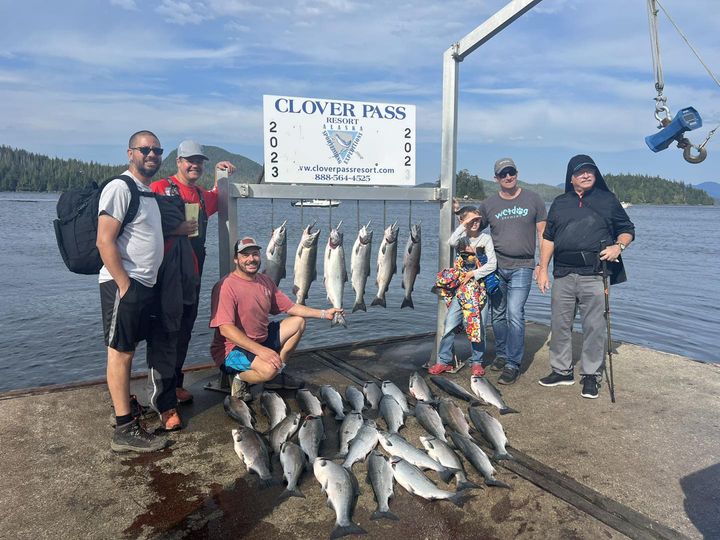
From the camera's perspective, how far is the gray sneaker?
5.32m

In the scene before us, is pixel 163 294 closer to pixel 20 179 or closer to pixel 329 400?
pixel 329 400

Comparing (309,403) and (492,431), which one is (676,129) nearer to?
(492,431)

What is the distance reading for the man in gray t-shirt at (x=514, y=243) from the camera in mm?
6246

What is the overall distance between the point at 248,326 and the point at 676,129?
200 inches

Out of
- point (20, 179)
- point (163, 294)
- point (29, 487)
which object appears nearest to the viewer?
point (29, 487)

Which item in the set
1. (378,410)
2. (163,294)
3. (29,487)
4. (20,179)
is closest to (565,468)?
(378,410)

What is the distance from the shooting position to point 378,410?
17.4 ft

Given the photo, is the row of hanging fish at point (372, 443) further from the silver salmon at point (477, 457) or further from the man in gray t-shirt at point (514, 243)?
the man in gray t-shirt at point (514, 243)

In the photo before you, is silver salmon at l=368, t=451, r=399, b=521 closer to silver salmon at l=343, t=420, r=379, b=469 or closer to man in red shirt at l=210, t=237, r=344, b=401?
silver salmon at l=343, t=420, r=379, b=469

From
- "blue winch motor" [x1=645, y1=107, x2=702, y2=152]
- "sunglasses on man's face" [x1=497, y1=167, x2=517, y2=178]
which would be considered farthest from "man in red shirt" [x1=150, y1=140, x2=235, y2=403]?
"blue winch motor" [x1=645, y1=107, x2=702, y2=152]

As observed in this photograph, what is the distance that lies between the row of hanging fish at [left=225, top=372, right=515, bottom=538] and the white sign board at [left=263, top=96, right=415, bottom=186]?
2.44m

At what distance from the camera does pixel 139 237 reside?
4.32 m

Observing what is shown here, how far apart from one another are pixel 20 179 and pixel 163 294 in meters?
129

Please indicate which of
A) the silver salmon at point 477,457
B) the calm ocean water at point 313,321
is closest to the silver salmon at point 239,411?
the silver salmon at point 477,457
